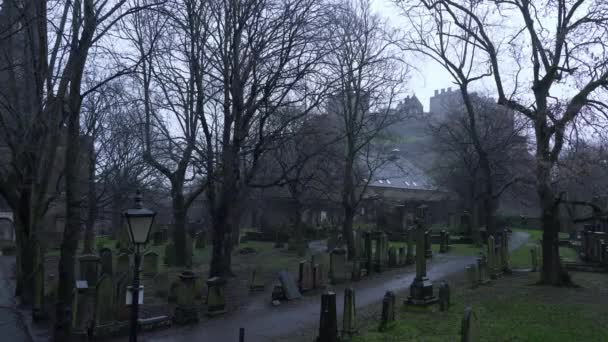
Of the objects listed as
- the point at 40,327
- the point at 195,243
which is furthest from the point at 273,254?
the point at 40,327

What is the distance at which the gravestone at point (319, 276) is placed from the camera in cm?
1778

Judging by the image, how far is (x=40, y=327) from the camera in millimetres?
13219

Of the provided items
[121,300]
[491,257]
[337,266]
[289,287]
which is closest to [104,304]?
[121,300]

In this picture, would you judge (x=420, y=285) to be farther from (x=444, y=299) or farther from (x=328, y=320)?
(x=328, y=320)

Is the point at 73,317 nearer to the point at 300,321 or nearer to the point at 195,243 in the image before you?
the point at 300,321

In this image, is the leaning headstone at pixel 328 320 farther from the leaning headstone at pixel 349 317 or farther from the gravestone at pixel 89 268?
the gravestone at pixel 89 268

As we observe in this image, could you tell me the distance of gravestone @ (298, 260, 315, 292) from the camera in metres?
17.2

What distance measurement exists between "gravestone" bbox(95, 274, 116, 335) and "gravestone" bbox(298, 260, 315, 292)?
6381mm

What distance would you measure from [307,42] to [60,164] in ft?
66.5

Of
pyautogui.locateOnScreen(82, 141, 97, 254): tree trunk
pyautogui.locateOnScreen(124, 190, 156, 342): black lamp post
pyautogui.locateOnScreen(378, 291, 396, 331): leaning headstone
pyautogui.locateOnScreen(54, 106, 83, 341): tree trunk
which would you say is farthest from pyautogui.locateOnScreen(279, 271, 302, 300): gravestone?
pyautogui.locateOnScreen(82, 141, 97, 254): tree trunk

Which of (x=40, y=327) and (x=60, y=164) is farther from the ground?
(x=60, y=164)

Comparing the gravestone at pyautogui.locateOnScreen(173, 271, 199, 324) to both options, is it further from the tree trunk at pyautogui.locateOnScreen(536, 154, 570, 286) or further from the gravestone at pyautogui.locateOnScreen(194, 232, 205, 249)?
the gravestone at pyautogui.locateOnScreen(194, 232, 205, 249)

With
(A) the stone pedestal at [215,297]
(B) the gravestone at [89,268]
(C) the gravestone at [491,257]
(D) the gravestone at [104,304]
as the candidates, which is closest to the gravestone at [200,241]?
A: (B) the gravestone at [89,268]

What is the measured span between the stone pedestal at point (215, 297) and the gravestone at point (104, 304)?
8.52ft
